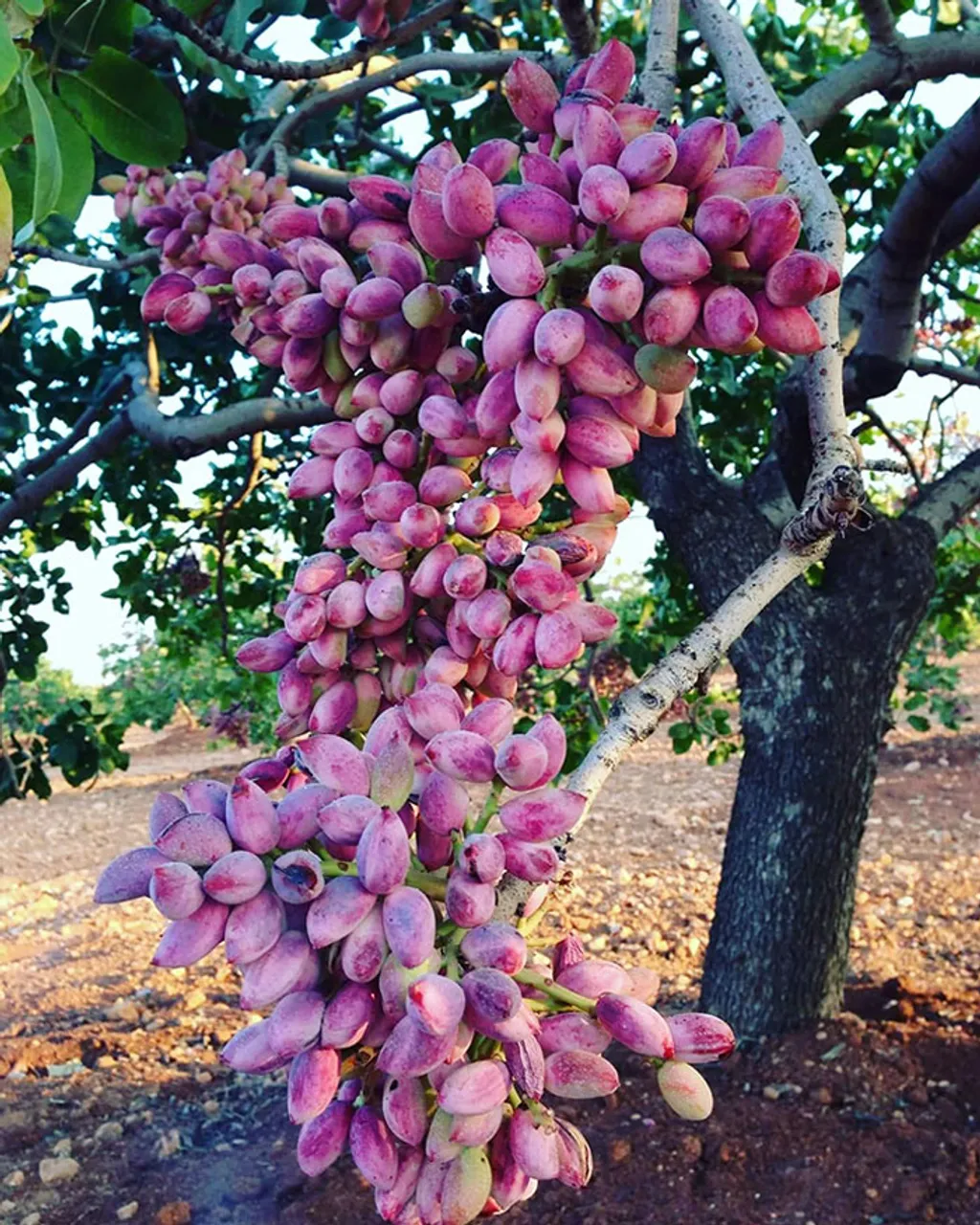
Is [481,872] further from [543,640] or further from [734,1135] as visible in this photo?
[734,1135]

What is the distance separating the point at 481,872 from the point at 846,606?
6.67 feet

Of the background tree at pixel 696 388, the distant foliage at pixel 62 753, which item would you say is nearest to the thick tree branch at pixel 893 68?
the background tree at pixel 696 388

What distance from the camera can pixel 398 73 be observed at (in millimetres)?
1754

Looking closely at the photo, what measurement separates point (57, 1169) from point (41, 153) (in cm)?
193

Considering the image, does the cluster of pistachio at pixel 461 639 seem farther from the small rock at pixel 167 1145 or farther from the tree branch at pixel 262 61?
the small rock at pixel 167 1145

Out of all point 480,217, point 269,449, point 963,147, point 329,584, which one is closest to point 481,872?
point 329,584

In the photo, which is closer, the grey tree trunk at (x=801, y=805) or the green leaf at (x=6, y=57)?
the green leaf at (x=6, y=57)

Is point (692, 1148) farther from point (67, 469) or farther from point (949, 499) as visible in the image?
point (67, 469)

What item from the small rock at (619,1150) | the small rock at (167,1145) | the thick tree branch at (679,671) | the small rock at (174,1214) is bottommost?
the small rock at (167,1145)

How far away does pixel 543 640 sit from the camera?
2.26 feet

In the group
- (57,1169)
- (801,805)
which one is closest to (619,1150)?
(801,805)

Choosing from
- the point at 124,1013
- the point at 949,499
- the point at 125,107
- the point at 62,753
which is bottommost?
the point at 124,1013

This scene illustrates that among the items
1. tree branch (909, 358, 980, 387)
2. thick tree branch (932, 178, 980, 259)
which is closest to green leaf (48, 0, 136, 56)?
thick tree branch (932, 178, 980, 259)

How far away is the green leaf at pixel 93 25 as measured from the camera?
3.62 ft
